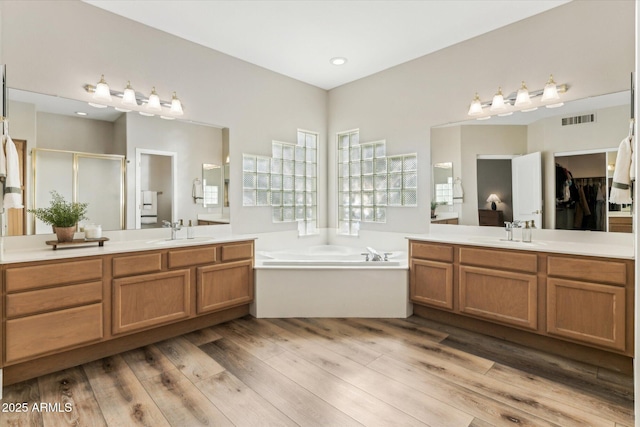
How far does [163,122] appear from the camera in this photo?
3.14 meters

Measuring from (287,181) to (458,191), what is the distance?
2074 millimetres

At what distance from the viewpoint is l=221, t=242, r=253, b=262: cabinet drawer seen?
10.1 ft

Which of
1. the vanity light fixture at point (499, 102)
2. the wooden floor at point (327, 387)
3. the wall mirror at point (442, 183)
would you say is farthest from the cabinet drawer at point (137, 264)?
the vanity light fixture at point (499, 102)

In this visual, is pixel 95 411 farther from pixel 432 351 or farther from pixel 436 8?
pixel 436 8

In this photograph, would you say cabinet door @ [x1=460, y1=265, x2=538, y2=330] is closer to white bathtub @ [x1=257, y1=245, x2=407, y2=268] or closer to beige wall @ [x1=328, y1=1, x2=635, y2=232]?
white bathtub @ [x1=257, y1=245, x2=407, y2=268]

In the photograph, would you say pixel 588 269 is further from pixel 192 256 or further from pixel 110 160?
pixel 110 160

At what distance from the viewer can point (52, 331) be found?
213 centimetres

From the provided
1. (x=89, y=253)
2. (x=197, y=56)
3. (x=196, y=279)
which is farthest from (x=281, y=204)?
(x=89, y=253)

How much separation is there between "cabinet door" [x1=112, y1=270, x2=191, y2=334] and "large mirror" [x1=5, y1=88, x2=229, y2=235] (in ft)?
2.13

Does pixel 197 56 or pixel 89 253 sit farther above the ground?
pixel 197 56

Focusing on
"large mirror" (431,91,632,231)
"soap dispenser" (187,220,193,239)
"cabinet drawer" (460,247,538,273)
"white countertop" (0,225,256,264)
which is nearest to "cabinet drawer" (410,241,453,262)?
"cabinet drawer" (460,247,538,273)

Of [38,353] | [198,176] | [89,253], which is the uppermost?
[198,176]

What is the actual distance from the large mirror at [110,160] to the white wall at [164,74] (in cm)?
17

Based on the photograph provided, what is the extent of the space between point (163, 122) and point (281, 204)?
164 cm
